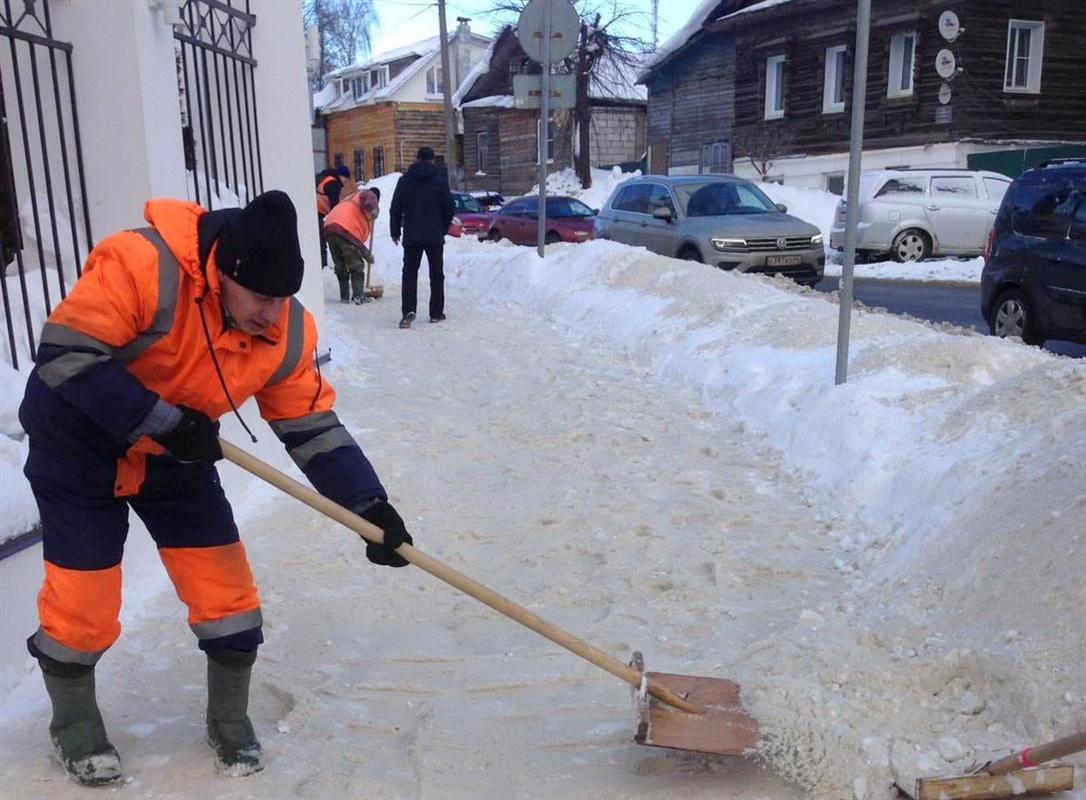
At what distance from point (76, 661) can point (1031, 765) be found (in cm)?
243

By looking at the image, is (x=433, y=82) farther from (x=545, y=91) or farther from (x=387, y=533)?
(x=387, y=533)

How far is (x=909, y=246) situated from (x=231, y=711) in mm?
17149

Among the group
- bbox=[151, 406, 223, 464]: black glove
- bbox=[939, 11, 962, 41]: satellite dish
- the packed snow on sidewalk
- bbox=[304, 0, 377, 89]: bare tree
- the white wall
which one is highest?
bbox=[304, 0, 377, 89]: bare tree

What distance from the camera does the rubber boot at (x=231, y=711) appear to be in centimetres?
289

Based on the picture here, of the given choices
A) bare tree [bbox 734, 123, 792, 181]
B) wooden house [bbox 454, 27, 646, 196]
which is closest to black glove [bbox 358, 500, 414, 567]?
bare tree [bbox 734, 123, 792, 181]

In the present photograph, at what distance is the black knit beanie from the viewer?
8.19ft

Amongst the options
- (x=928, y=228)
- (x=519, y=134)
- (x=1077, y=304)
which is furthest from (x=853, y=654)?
(x=519, y=134)

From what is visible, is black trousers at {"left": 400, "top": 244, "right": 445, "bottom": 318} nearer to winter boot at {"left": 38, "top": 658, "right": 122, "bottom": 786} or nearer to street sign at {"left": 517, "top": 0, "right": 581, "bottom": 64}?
street sign at {"left": 517, "top": 0, "right": 581, "bottom": 64}

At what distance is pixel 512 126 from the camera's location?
44.1 m

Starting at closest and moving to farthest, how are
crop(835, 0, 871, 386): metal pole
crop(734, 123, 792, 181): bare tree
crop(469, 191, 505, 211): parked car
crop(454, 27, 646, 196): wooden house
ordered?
1. crop(835, 0, 871, 386): metal pole
2. crop(734, 123, 792, 181): bare tree
3. crop(469, 191, 505, 211): parked car
4. crop(454, 27, 646, 196): wooden house

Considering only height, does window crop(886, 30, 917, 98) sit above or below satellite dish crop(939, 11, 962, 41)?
below

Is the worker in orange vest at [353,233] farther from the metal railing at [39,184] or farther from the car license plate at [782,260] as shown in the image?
the metal railing at [39,184]

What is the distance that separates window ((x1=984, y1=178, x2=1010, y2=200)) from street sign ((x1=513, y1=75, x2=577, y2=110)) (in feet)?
30.1

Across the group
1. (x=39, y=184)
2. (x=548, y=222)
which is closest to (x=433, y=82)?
(x=548, y=222)
